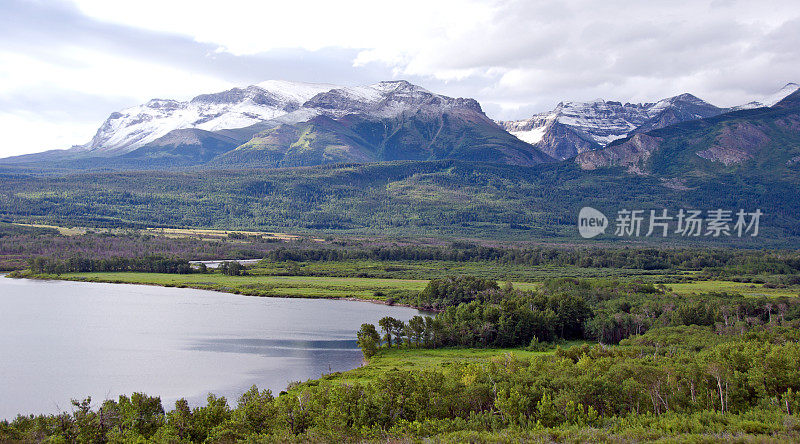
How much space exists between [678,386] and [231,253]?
163187 millimetres

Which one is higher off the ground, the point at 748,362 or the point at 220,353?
the point at 748,362

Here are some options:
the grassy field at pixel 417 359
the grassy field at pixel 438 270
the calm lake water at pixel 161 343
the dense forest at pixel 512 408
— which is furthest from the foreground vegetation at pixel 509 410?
the grassy field at pixel 438 270

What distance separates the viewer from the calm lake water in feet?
197

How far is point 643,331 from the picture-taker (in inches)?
3369

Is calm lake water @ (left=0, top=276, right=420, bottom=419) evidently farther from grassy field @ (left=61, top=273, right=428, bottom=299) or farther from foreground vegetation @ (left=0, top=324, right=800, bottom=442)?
foreground vegetation @ (left=0, top=324, right=800, bottom=442)

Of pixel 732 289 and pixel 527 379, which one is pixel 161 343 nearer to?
Answer: pixel 527 379

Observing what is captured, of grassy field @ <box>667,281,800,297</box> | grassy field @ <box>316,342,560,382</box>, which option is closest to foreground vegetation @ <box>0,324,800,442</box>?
grassy field @ <box>316,342,560,382</box>

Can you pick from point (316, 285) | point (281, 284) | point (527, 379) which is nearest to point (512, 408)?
point (527, 379)

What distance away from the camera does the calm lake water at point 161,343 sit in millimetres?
60062

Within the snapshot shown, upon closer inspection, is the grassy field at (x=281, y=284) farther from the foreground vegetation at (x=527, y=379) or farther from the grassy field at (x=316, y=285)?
the foreground vegetation at (x=527, y=379)

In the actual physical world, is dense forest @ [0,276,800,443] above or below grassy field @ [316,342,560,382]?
above

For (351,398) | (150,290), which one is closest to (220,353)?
(351,398)

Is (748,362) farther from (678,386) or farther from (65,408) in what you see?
(65,408)

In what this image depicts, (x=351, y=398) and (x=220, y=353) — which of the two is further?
(x=220, y=353)
